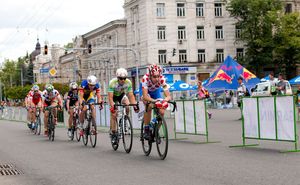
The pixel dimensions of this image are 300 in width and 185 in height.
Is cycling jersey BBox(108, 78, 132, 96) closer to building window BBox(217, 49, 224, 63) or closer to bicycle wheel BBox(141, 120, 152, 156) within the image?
bicycle wheel BBox(141, 120, 152, 156)

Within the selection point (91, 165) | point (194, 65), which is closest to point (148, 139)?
point (91, 165)

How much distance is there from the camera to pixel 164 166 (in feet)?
33.2

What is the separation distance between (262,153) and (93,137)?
17.7 ft

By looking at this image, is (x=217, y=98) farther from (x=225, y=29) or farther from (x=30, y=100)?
(x=30, y=100)

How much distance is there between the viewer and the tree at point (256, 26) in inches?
2559

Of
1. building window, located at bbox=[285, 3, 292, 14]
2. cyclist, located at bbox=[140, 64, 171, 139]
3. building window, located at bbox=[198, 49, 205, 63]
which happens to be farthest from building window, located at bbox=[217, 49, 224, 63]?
cyclist, located at bbox=[140, 64, 171, 139]

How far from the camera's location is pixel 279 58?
67375 mm

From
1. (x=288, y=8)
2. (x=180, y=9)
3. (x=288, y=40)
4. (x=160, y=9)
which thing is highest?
(x=288, y=8)

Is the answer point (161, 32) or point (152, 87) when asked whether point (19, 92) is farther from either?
point (152, 87)

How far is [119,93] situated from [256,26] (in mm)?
54690

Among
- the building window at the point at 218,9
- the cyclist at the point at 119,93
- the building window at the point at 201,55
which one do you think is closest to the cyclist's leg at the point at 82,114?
the cyclist at the point at 119,93

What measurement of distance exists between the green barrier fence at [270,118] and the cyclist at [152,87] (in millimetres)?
2313

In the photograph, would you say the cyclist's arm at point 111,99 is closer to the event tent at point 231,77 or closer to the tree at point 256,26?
the event tent at point 231,77

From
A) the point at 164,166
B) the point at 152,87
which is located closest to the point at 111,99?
the point at 152,87
